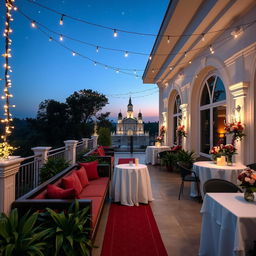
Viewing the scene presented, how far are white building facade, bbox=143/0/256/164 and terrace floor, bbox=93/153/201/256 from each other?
1714 mm

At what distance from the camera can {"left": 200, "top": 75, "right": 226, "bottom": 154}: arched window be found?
6.67 meters

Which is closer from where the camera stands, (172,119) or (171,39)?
(171,39)

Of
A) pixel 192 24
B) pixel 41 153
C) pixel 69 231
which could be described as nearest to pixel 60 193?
pixel 69 231

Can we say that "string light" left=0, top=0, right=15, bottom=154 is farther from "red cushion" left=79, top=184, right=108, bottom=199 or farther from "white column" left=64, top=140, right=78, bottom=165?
"white column" left=64, top=140, right=78, bottom=165

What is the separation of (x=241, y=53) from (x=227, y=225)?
416 cm

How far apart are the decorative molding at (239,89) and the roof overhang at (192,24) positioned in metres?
1.54

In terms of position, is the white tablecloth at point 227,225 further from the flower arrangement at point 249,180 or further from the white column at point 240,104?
the white column at point 240,104

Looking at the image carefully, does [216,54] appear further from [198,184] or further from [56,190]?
[56,190]

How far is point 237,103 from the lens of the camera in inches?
199

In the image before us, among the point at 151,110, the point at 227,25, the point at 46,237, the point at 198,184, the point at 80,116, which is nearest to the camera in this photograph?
the point at 46,237

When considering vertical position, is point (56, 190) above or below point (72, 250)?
above

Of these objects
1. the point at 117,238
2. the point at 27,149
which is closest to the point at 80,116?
the point at 27,149

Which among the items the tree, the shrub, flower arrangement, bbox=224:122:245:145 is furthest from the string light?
the tree

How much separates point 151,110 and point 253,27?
34.3 m
